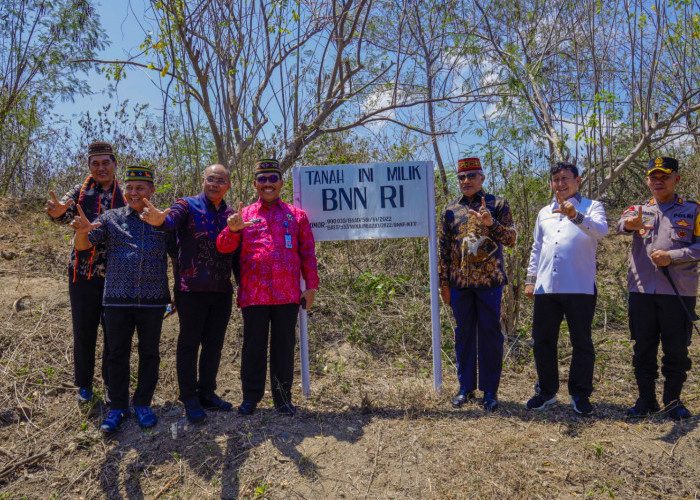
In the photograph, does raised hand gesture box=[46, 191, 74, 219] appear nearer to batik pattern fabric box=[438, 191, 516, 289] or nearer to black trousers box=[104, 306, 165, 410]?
black trousers box=[104, 306, 165, 410]

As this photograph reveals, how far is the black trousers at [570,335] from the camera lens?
13.0 feet

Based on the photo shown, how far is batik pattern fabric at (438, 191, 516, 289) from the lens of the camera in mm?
4066

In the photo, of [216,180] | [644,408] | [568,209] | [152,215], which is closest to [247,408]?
[152,215]

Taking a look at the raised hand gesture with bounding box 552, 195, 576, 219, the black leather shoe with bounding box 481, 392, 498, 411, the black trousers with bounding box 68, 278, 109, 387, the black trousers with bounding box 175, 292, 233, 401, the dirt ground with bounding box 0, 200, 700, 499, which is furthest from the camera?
the black leather shoe with bounding box 481, 392, 498, 411

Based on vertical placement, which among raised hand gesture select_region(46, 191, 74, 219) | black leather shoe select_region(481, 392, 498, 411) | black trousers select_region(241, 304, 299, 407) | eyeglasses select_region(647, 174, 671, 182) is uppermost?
eyeglasses select_region(647, 174, 671, 182)

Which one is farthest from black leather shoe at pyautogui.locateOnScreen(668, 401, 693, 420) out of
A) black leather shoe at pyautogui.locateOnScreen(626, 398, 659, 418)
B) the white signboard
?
the white signboard

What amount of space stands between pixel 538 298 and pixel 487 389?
83 cm

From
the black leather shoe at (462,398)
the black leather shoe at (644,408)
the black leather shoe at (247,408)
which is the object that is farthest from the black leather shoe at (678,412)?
the black leather shoe at (247,408)

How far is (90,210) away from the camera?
4.02 metres

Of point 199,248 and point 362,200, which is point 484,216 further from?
point 199,248

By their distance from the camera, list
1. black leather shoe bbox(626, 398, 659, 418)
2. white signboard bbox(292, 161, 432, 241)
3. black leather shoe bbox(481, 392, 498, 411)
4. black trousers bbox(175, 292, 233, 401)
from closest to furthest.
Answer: black trousers bbox(175, 292, 233, 401) → black leather shoe bbox(626, 398, 659, 418) → black leather shoe bbox(481, 392, 498, 411) → white signboard bbox(292, 161, 432, 241)

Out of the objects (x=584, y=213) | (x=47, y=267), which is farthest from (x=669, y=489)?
(x=47, y=267)

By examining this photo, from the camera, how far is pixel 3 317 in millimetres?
5293

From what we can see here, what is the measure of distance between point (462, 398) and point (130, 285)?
8.77 ft
